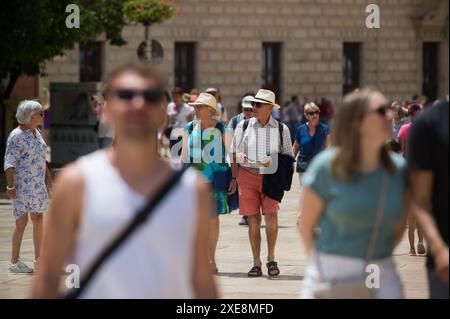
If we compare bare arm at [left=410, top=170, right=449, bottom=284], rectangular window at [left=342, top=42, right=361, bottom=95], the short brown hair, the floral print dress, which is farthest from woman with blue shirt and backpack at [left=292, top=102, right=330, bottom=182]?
rectangular window at [left=342, top=42, right=361, bottom=95]

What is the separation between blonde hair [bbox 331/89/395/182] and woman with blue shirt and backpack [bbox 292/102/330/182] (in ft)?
33.1

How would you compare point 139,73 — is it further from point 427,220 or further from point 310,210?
point 427,220

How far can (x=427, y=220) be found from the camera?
6.53 m

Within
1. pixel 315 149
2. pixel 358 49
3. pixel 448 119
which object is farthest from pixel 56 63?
pixel 448 119

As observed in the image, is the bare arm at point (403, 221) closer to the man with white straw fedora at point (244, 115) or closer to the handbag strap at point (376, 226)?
the handbag strap at point (376, 226)

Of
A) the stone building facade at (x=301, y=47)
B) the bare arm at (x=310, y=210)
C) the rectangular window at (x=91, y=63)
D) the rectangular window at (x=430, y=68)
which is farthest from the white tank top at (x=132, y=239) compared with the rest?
the rectangular window at (x=430, y=68)

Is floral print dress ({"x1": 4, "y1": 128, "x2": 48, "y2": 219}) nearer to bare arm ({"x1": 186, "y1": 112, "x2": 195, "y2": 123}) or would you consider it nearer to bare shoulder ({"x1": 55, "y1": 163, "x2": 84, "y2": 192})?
bare shoulder ({"x1": 55, "y1": 163, "x2": 84, "y2": 192})

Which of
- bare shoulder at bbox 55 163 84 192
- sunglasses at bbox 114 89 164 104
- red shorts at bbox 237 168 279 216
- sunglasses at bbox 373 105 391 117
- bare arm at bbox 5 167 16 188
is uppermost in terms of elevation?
sunglasses at bbox 114 89 164 104

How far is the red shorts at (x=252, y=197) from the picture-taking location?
13.7 m

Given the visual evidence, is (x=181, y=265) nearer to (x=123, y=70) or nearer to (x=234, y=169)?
(x=123, y=70)

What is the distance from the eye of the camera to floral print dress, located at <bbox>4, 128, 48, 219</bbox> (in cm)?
1361

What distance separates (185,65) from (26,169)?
35.3 meters

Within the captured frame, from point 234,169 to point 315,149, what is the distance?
304cm

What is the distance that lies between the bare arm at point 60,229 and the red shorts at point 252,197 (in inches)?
322
